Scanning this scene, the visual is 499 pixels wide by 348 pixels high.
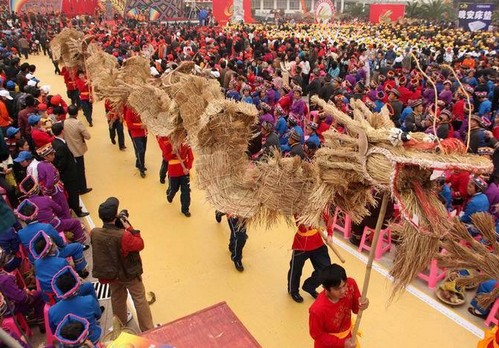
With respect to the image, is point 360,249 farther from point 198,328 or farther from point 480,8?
point 480,8

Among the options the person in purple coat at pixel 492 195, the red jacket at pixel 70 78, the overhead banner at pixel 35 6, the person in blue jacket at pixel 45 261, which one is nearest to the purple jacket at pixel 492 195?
the person in purple coat at pixel 492 195

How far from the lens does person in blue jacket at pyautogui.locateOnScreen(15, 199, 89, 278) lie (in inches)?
138

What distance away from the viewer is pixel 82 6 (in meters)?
27.6

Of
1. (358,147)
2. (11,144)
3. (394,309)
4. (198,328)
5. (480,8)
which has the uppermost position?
(480,8)

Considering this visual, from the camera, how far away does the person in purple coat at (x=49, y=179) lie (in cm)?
449

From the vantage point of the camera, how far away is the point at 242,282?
4.39 meters

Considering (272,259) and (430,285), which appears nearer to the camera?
(430,285)

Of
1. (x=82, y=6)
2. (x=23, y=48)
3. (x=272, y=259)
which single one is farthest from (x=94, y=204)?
(x=82, y=6)

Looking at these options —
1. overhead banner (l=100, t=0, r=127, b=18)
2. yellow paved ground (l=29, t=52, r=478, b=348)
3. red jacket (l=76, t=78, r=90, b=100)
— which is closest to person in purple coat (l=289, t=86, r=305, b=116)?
yellow paved ground (l=29, t=52, r=478, b=348)

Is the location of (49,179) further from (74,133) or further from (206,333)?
(206,333)

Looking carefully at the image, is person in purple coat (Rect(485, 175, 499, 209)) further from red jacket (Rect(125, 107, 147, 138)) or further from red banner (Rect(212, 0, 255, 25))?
red banner (Rect(212, 0, 255, 25))

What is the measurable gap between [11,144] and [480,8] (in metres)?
23.2

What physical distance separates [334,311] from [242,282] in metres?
1.86

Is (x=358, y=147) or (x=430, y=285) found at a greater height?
(x=358, y=147)
